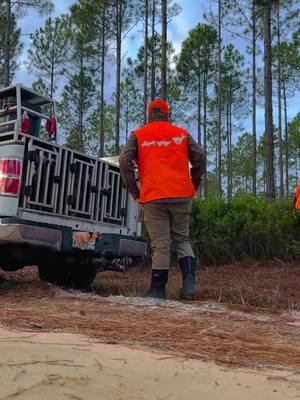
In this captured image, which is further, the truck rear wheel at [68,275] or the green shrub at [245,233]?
the green shrub at [245,233]

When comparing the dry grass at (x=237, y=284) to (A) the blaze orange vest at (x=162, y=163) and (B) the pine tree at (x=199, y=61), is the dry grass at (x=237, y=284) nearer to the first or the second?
(A) the blaze orange vest at (x=162, y=163)

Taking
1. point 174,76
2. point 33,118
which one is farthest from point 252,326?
point 174,76

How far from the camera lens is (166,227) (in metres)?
5.45

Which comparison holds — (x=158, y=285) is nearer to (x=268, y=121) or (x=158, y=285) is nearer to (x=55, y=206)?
(x=55, y=206)

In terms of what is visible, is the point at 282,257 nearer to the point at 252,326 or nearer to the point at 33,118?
the point at 33,118

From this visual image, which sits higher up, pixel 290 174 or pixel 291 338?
pixel 290 174

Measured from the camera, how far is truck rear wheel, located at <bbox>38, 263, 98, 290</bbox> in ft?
22.1

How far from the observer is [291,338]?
345 cm

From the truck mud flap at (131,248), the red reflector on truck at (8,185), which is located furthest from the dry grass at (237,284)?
the red reflector on truck at (8,185)

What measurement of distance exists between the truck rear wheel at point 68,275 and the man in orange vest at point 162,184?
1.68 meters

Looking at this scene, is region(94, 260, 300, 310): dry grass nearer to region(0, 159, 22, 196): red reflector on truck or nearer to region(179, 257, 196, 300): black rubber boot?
region(179, 257, 196, 300): black rubber boot

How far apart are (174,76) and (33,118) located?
1212 inches

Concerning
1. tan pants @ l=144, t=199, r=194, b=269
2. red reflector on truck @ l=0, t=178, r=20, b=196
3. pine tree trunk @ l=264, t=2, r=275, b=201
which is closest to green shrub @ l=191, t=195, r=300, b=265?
pine tree trunk @ l=264, t=2, r=275, b=201

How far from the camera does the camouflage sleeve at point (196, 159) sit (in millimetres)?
5516
